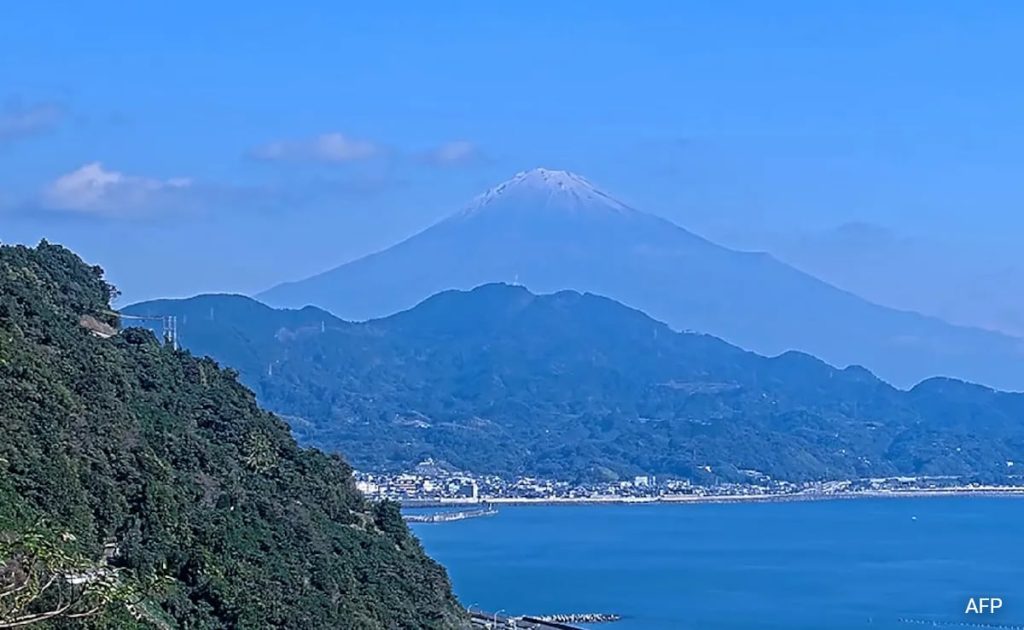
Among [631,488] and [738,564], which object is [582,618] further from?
[631,488]

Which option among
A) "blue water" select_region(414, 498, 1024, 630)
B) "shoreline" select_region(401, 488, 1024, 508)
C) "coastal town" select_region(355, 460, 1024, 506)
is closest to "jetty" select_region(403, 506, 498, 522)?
"blue water" select_region(414, 498, 1024, 630)

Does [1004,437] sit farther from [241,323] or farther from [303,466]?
[303,466]

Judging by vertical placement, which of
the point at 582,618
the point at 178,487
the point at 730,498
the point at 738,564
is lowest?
the point at 178,487

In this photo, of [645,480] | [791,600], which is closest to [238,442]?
[791,600]

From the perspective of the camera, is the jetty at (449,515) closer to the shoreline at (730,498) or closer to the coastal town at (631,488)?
the shoreline at (730,498)

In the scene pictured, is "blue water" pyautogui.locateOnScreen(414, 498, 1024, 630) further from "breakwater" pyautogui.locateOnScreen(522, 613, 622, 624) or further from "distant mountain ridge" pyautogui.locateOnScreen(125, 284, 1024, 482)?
"distant mountain ridge" pyautogui.locateOnScreen(125, 284, 1024, 482)

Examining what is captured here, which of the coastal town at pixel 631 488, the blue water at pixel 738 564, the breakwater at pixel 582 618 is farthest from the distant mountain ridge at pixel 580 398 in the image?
the breakwater at pixel 582 618

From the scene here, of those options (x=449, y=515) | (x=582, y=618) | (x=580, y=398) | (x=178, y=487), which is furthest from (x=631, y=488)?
(x=178, y=487)
